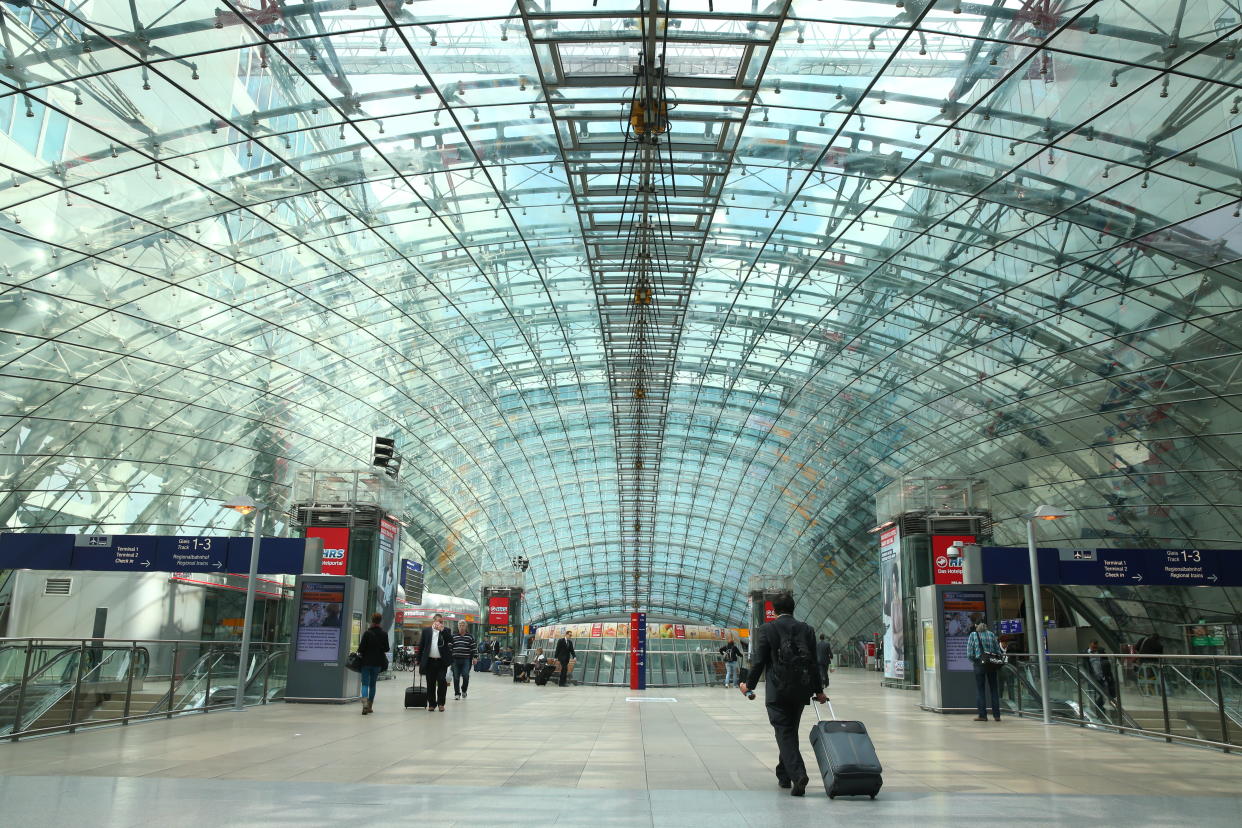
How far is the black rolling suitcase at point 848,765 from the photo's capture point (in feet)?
24.6

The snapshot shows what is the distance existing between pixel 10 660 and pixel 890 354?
109ft

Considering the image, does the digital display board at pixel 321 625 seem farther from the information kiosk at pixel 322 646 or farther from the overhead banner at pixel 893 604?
the overhead banner at pixel 893 604

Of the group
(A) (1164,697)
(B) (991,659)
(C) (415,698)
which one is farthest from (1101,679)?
(C) (415,698)

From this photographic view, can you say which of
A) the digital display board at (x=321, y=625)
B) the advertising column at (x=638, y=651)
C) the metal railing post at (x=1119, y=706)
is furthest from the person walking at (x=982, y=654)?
the advertising column at (x=638, y=651)

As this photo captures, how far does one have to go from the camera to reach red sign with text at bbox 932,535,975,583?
87.9 feet

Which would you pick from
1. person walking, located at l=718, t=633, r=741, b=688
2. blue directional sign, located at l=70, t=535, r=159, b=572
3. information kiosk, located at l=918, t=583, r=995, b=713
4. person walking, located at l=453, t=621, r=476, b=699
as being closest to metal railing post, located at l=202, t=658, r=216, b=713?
person walking, located at l=453, t=621, r=476, b=699

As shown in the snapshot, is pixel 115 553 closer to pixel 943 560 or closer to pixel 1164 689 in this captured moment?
pixel 943 560

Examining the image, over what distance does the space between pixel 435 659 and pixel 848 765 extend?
11892 mm

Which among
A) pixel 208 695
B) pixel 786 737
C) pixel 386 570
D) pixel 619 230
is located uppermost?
pixel 619 230

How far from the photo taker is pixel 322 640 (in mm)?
18844

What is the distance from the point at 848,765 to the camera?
751 centimetres

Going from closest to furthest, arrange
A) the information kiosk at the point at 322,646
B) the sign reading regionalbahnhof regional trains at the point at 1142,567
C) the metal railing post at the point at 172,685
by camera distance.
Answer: the metal railing post at the point at 172,685, the information kiosk at the point at 322,646, the sign reading regionalbahnhof regional trains at the point at 1142,567

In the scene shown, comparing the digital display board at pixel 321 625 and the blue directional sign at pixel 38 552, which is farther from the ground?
the blue directional sign at pixel 38 552

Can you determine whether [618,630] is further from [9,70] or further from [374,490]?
[9,70]
